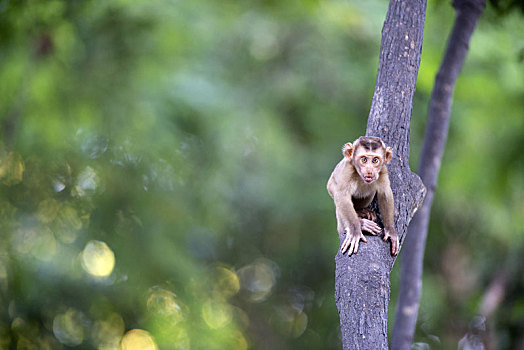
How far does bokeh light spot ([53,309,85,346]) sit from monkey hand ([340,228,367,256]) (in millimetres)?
6507

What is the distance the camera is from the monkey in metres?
3.23

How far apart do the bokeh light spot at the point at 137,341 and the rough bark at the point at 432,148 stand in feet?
18.8

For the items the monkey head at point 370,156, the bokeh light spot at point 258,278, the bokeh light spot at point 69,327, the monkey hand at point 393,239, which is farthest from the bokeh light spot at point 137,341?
the monkey hand at point 393,239

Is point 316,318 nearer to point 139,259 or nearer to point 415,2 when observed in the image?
point 139,259

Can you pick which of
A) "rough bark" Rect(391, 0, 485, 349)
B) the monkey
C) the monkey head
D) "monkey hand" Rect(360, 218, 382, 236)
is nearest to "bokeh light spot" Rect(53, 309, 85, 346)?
"rough bark" Rect(391, 0, 485, 349)

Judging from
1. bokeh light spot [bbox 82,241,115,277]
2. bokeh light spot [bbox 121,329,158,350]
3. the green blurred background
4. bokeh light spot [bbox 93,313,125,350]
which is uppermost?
the green blurred background

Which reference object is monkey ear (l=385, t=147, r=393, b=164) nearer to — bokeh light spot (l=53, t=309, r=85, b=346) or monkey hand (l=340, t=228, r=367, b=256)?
monkey hand (l=340, t=228, r=367, b=256)

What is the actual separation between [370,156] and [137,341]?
740cm

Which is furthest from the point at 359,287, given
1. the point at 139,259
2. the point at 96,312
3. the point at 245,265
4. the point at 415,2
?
the point at 245,265

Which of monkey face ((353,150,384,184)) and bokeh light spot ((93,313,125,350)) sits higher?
monkey face ((353,150,384,184))

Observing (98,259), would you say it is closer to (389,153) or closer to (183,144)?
(183,144)

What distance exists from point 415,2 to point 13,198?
5.68 metres

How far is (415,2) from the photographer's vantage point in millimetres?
3641

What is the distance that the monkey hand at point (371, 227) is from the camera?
326 cm
